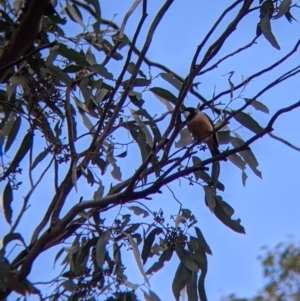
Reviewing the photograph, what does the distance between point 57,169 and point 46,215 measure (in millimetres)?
128

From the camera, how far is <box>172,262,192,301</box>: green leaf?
1.97 meters

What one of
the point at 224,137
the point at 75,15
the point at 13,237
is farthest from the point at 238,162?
the point at 75,15

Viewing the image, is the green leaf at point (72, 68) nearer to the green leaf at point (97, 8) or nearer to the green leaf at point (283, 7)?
the green leaf at point (97, 8)

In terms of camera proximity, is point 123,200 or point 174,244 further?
point 174,244

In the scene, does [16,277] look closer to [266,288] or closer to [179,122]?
[179,122]

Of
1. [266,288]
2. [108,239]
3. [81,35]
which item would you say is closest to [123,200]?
[108,239]

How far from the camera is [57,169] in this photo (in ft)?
6.34

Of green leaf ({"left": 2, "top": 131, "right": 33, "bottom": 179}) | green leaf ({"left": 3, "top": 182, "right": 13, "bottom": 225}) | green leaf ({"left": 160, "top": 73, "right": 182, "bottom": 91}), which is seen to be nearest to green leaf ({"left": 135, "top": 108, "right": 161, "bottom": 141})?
green leaf ({"left": 160, "top": 73, "right": 182, "bottom": 91})

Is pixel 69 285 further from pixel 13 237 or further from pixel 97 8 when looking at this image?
pixel 97 8

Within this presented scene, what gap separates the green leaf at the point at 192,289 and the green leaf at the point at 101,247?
11.2 inches

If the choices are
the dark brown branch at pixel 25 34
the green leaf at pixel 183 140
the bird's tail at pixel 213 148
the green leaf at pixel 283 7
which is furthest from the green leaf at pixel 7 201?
the green leaf at pixel 283 7

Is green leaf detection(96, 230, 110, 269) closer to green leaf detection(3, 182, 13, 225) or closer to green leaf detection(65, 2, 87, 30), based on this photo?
green leaf detection(3, 182, 13, 225)

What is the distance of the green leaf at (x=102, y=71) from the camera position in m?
2.05

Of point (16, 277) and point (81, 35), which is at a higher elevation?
point (81, 35)
